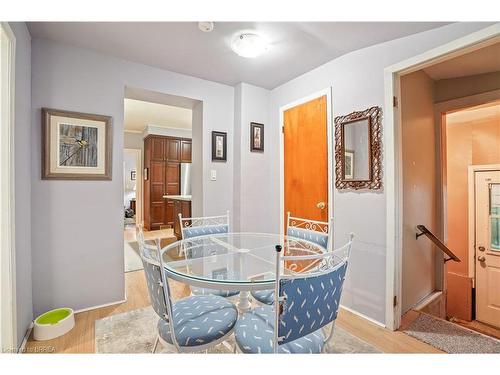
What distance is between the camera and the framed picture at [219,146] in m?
2.90

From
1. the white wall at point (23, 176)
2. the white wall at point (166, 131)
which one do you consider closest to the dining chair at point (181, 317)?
the white wall at point (23, 176)

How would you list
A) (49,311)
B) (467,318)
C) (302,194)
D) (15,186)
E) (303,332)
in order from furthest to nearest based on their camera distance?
(467,318)
(302,194)
(49,311)
(15,186)
(303,332)

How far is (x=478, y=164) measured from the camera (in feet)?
10.4

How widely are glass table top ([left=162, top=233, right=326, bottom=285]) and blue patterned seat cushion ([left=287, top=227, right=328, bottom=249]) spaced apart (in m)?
Answer: 0.05

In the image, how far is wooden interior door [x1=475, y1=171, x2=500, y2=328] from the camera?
2934 millimetres

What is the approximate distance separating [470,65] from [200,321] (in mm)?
3295

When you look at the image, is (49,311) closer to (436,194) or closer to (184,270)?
(184,270)

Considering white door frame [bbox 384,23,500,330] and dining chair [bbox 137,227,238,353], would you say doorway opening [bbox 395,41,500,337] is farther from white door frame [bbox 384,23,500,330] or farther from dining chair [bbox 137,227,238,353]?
dining chair [bbox 137,227,238,353]

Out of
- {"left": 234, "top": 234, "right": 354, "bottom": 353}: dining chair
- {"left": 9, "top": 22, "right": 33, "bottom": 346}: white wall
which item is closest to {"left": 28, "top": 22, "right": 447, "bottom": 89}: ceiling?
{"left": 9, "top": 22, "right": 33, "bottom": 346}: white wall

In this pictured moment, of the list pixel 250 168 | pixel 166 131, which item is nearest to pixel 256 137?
pixel 250 168

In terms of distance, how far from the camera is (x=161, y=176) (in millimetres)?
5855

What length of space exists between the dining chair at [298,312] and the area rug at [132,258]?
2.58 metres
